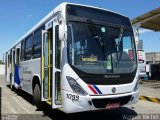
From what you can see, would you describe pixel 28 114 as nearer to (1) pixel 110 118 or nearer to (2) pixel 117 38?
(1) pixel 110 118

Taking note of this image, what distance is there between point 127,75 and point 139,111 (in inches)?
103

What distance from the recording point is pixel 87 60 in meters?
7.57

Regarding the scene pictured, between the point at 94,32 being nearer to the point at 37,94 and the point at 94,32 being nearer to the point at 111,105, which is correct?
the point at 111,105

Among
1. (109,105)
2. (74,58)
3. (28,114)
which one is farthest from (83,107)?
(28,114)

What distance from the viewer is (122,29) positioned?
Result: 8508 mm

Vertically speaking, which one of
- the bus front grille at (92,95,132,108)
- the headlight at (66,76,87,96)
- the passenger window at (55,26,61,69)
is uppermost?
the passenger window at (55,26,61,69)

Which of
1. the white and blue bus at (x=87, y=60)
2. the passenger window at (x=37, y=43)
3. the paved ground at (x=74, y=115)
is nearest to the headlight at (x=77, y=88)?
the white and blue bus at (x=87, y=60)

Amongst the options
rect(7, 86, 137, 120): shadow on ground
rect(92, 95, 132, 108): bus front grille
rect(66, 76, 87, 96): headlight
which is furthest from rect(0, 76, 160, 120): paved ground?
rect(66, 76, 87, 96): headlight

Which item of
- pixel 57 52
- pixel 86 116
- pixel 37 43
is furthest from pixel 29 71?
pixel 57 52

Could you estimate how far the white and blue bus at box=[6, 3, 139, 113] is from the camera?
24.1ft

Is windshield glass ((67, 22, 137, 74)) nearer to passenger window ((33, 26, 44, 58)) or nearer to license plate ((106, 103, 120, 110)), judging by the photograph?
license plate ((106, 103, 120, 110))

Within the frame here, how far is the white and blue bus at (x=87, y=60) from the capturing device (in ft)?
24.1

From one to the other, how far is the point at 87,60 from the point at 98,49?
492 mm

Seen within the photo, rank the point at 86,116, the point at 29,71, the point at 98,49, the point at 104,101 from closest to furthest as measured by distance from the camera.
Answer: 1. the point at 104,101
2. the point at 98,49
3. the point at 86,116
4. the point at 29,71
